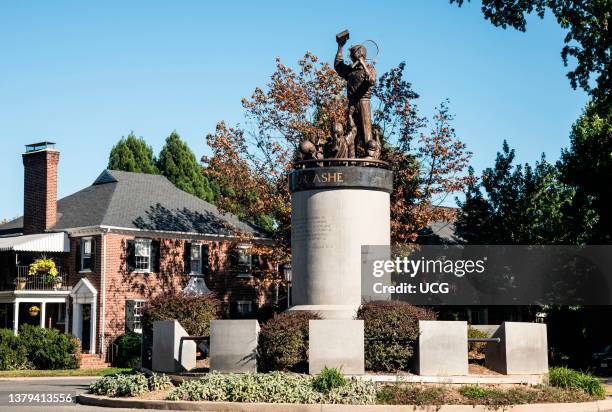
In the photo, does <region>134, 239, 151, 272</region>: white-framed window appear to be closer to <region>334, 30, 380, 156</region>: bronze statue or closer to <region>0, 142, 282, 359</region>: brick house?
<region>0, 142, 282, 359</region>: brick house

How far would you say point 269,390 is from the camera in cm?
1714

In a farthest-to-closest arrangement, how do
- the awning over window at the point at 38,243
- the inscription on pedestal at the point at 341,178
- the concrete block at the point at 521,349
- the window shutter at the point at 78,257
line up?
the window shutter at the point at 78,257 < the awning over window at the point at 38,243 < the inscription on pedestal at the point at 341,178 < the concrete block at the point at 521,349

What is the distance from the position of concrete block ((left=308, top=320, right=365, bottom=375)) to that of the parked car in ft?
71.6

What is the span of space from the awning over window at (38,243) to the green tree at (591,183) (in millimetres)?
25081

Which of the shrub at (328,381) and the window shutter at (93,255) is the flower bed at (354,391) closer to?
the shrub at (328,381)

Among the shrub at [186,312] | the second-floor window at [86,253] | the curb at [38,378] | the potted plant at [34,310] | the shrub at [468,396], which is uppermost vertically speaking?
the second-floor window at [86,253]

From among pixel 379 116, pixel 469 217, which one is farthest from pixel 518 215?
pixel 379 116

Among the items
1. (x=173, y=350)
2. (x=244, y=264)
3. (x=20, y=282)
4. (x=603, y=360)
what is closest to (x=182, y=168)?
(x=244, y=264)

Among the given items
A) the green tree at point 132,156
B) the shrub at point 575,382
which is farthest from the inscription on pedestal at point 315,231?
the green tree at point 132,156

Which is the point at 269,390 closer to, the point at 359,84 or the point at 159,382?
the point at 159,382

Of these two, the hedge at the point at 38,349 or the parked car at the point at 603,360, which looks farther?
the hedge at the point at 38,349

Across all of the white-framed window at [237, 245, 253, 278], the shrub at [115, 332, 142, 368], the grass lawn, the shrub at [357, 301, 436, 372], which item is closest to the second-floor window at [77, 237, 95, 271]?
the shrub at [115, 332, 142, 368]

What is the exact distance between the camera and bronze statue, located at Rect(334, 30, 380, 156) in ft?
75.6

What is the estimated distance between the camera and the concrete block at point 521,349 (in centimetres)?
1914
